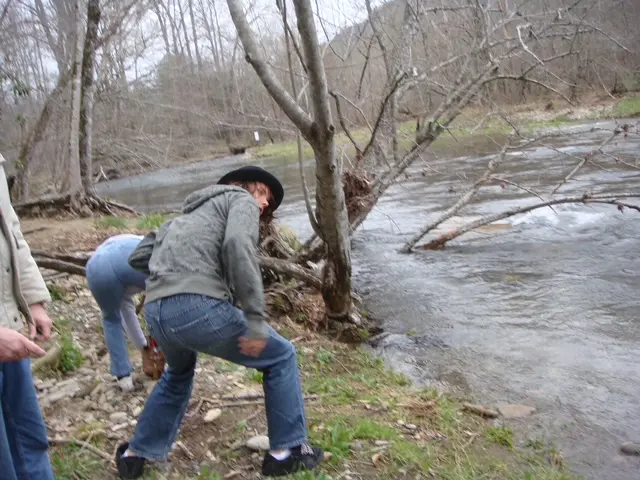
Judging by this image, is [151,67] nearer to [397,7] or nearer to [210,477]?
[397,7]

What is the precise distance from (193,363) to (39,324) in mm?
895

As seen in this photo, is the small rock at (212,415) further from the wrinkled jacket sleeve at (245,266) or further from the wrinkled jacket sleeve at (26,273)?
the wrinkled jacket sleeve at (26,273)

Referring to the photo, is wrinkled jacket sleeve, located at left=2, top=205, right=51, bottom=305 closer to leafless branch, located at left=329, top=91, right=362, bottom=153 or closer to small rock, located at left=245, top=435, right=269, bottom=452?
small rock, located at left=245, top=435, right=269, bottom=452

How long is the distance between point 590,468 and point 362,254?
7004 millimetres

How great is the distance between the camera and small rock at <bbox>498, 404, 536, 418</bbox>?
15.5 ft

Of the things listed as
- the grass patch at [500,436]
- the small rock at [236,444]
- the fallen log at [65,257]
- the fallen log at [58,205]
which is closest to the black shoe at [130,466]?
the small rock at [236,444]

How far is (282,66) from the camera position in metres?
7.88

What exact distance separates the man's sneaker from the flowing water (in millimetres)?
1789

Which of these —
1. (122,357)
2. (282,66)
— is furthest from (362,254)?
(122,357)

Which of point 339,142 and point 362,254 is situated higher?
point 339,142

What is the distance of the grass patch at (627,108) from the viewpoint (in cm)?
2598

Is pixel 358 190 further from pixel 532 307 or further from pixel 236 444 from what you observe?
pixel 236 444

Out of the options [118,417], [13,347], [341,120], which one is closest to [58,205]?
[341,120]

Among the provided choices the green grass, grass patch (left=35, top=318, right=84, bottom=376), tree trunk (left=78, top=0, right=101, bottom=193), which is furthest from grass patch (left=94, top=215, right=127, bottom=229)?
the green grass
